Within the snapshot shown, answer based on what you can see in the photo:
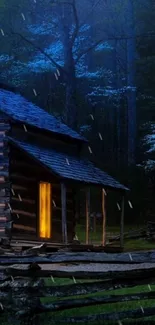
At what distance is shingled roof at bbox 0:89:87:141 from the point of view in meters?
21.9

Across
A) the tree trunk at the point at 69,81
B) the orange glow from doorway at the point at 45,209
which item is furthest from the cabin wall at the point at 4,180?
the tree trunk at the point at 69,81

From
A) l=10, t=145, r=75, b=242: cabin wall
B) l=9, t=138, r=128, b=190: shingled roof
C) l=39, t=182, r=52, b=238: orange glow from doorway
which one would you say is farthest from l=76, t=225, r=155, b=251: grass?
l=10, t=145, r=75, b=242: cabin wall

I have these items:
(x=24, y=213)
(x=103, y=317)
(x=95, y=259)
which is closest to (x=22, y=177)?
(x=24, y=213)

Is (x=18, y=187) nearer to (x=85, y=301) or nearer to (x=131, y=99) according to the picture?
(x=85, y=301)

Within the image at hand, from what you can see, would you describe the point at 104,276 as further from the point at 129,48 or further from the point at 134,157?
the point at 129,48

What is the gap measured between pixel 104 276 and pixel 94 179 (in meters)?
13.6

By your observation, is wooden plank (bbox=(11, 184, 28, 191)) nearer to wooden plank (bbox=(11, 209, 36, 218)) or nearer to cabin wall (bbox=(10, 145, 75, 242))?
cabin wall (bbox=(10, 145, 75, 242))

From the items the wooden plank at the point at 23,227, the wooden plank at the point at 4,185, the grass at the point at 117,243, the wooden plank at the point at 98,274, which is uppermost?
the wooden plank at the point at 4,185

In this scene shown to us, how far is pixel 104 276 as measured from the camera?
8844 mm

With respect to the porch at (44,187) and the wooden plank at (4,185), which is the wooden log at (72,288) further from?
the wooden plank at (4,185)

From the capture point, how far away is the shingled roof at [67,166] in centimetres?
2022

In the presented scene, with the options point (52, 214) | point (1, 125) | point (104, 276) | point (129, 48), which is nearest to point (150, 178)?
point (129, 48)

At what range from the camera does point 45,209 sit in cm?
2295

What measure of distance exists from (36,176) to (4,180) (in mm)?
1809
